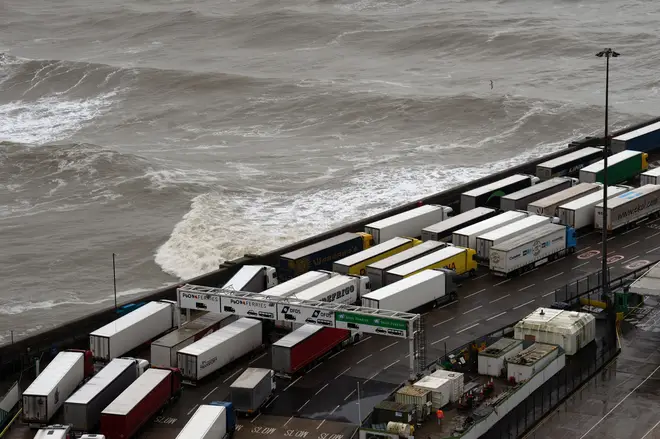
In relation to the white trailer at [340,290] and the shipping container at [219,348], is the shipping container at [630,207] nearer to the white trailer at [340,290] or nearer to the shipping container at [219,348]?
the white trailer at [340,290]

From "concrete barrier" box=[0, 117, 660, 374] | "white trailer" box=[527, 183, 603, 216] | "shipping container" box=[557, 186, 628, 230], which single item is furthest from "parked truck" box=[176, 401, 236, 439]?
"white trailer" box=[527, 183, 603, 216]

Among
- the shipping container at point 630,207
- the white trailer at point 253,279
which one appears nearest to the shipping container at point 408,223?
the white trailer at point 253,279

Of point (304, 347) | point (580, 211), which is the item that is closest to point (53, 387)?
point (304, 347)

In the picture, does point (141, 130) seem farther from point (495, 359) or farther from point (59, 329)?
point (495, 359)

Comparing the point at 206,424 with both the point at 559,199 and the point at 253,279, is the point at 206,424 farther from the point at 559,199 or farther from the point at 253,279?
the point at 559,199

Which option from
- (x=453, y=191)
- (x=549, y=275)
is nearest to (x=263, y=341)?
(x=549, y=275)

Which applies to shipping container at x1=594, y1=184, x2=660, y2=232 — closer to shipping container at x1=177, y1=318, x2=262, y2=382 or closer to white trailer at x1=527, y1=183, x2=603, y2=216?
white trailer at x1=527, y1=183, x2=603, y2=216

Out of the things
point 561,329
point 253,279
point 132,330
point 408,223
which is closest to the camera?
point 561,329
